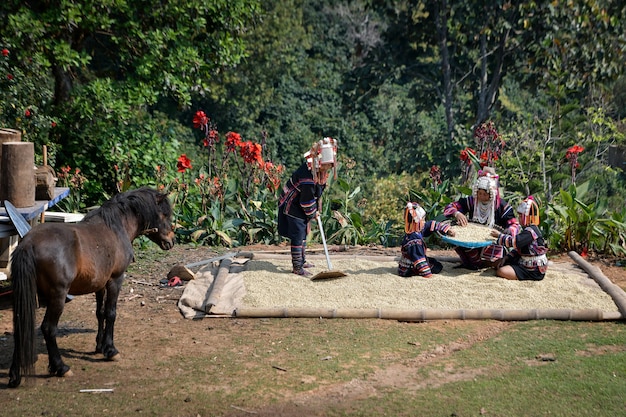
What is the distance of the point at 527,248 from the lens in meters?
8.40

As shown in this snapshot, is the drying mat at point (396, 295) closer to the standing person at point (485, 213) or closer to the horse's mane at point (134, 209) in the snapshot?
the standing person at point (485, 213)

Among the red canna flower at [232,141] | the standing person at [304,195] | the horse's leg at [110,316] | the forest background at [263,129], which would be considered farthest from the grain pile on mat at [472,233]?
the horse's leg at [110,316]

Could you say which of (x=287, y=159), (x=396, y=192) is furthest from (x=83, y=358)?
(x=287, y=159)

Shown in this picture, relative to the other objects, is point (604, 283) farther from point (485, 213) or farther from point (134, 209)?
point (134, 209)

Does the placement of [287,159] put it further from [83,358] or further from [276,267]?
[83,358]

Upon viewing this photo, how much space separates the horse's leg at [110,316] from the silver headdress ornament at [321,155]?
9.16ft

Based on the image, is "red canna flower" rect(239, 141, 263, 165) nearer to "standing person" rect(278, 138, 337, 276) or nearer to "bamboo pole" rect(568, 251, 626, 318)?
"standing person" rect(278, 138, 337, 276)

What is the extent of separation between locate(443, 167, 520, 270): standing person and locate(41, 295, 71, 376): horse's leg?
4693 mm

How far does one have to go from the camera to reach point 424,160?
17672 mm

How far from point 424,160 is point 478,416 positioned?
503 inches

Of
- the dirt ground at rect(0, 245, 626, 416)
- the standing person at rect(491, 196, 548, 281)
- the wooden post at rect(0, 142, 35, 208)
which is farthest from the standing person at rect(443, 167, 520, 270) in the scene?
the wooden post at rect(0, 142, 35, 208)

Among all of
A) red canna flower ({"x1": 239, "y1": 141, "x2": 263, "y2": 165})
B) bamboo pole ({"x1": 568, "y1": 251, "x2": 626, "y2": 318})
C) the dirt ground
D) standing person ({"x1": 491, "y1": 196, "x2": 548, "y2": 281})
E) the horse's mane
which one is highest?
red canna flower ({"x1": 239, "y1": 141, "x2": 263, "y2": 165})

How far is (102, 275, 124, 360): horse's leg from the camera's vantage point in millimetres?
6258

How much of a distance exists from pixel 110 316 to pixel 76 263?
0.71m
